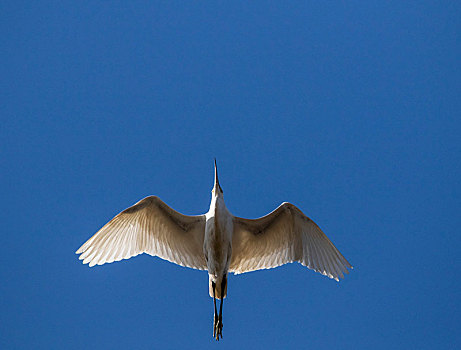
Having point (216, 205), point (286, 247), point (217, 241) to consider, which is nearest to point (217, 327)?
point (217, 241)

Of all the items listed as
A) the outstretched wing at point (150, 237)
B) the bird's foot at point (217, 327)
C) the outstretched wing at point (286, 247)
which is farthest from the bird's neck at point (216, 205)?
the bird's foot at point (217, 327)

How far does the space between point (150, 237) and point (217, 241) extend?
1413 mm

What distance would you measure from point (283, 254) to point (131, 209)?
10.1 feet

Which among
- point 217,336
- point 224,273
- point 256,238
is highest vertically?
point 256,238

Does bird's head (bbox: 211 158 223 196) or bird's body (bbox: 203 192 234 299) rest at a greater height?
bird's head (bbox: 211 158 223 196)

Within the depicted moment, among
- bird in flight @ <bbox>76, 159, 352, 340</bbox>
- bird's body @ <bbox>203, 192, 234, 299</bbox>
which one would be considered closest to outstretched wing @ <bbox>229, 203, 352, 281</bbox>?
bird in flight @ <bbox>76, 159, 352, 340</bbox>

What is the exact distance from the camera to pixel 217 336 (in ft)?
32.8

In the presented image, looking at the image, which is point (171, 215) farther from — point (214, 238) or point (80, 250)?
point (80, 250)

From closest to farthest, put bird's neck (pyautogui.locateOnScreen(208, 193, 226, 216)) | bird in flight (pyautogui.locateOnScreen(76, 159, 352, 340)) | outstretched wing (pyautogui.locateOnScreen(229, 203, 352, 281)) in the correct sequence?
1. bird's neck (pyautogui.locateOnScreen(208, 193, 226, 216))
2. bird in flight (pyautogui.locateOnScreen(76, 159, 352, 340))
3. outstretched wing (pyautogui.locateOnScreen(229, 203, 352, 281))

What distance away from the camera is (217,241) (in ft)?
31.9

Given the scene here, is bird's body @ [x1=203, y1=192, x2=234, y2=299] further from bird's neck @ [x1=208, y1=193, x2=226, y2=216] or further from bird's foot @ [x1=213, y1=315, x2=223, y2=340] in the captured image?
bird's foot @ [x1=213, y1=315, x2=223, y2=340]

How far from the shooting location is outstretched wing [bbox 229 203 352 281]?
413 inches

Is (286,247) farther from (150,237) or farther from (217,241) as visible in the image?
(150,237)

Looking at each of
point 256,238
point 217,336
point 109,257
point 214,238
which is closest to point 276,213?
point 256,238
